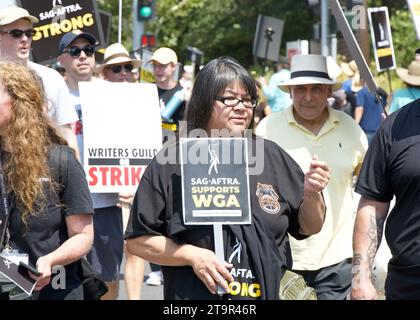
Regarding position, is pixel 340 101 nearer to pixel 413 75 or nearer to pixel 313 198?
pixel 413 75

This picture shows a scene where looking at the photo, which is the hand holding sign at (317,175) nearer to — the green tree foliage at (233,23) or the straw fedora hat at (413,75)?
the straw fedora hat at (413,75)

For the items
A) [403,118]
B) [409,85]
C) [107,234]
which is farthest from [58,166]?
[409,85]

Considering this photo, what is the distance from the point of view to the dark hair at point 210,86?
184 inches

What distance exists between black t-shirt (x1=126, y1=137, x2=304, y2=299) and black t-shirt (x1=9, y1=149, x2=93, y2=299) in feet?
0.88

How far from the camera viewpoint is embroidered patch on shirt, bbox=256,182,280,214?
452 centimetres

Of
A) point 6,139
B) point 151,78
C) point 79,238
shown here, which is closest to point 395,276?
point 79,238

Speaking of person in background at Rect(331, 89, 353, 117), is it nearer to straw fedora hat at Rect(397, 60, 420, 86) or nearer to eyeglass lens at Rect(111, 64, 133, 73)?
eyeglass lens at Rect(111, 64, 133, 73)

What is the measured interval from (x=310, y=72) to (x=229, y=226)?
8.18 feet

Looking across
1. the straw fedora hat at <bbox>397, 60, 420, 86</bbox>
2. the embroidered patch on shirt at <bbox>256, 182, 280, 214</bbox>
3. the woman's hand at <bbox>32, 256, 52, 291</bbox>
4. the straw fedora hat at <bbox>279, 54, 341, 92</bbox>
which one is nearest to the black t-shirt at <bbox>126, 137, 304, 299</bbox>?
the embroidered patch on shirt at <bbox>256, 182, 280, 214</bbox>

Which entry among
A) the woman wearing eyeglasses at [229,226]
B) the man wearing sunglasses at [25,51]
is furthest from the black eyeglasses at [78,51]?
the woman wearing eyeglasses at [229,226]

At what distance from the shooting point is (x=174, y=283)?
450 centimetres

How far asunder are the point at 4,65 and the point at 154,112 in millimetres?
2851

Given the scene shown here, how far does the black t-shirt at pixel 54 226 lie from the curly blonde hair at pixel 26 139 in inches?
1.8
